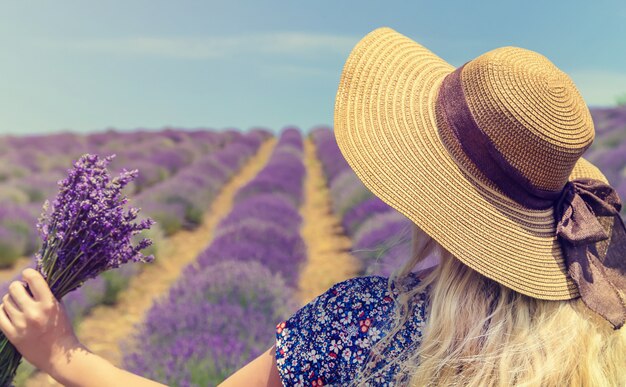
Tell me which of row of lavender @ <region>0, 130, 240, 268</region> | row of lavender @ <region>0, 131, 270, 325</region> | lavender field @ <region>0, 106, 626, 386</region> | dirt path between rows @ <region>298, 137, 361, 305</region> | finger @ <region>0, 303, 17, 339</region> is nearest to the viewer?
finger @ <region>0, 303, 17, 339</region>

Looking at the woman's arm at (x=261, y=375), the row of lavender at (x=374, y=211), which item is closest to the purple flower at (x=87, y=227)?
the woman's arm at (x=261, y=375)

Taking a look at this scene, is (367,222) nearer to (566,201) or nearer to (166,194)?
(166,194)

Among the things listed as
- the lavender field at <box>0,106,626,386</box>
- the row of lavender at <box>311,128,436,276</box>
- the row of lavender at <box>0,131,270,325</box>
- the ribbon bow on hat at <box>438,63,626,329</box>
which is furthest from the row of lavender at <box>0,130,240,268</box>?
the ribbon bow on hat at <box>438,63,626,329</box>

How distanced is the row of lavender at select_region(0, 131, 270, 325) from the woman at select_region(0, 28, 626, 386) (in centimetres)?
318

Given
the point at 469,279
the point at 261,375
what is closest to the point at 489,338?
the point at 469,279

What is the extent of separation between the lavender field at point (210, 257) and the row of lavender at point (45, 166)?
0.11ft

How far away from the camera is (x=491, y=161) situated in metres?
1.38

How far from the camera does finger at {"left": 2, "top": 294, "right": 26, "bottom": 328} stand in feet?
4.73

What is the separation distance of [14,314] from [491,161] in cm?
115

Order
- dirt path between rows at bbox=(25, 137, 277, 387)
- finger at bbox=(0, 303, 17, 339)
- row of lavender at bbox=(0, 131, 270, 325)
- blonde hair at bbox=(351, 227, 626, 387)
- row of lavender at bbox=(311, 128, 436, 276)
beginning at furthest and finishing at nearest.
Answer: row of lavender at bbox=(0, 131, 270, 325) → row of lavender at bbox=(311, 128, 436, 276) → dirt path between rows at bbox=(25, 137, 277, 387) → finger at bbox=(0, 303, 17, 339) → blonde hair at bbox=(351, 227, 626, 387)

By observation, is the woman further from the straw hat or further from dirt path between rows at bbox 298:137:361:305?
dirt path between rows at bbox 298:137:361:305

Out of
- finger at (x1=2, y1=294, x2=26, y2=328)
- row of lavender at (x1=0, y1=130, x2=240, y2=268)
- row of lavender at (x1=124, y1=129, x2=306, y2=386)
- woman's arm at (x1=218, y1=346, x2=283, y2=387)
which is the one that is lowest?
row of lavender at (x1=0, y1=130, x2=240, y2=268)

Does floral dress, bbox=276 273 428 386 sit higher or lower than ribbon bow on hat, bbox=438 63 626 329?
lower

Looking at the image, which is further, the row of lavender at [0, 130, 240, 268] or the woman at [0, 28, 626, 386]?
the row of lavender at [0, 130, 240, 268]
